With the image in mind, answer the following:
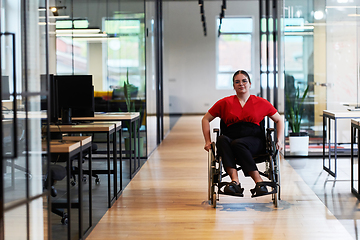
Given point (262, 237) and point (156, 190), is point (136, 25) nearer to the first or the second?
point (156, 190)

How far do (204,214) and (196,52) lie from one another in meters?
12.6

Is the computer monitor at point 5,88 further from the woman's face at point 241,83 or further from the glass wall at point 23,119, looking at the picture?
the woman's face at point 241,83

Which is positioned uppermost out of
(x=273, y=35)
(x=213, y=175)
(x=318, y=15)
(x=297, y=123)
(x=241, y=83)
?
(x=318, y=15)

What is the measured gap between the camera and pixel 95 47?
5527 millimetres

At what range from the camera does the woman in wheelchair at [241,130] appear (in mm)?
3590

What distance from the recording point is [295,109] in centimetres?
598

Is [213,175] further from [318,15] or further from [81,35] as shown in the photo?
[318,15]

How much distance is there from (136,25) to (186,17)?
31.6ft

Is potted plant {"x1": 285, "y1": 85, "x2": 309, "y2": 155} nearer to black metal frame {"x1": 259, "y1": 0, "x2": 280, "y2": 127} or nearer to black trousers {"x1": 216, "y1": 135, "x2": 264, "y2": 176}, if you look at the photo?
black metal frame {"x1": 259, "y1": 0, "x2": 280, "y2": 127}

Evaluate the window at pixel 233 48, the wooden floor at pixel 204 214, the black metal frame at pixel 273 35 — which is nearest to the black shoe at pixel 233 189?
the wooden floor at pixel 204 214

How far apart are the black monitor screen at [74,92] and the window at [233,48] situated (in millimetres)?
12055

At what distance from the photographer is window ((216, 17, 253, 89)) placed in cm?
1554

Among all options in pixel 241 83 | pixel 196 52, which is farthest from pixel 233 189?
pixel 196 52

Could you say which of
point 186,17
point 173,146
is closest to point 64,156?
point 173,146
